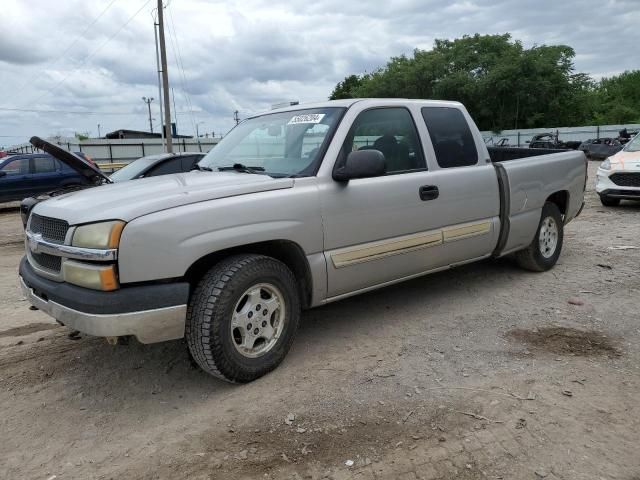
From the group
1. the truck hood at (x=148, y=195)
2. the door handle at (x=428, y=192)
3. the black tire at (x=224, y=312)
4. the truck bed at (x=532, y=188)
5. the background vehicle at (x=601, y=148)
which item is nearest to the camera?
the truck hood at (x=148, y=195)

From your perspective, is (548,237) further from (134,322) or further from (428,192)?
(134,322)

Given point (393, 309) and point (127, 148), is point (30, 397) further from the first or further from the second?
point (127, 148)

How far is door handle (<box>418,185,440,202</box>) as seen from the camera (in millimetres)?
4402

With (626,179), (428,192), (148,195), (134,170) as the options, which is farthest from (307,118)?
(626,179)

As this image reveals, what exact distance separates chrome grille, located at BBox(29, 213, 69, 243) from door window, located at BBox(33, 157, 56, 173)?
40.8ft

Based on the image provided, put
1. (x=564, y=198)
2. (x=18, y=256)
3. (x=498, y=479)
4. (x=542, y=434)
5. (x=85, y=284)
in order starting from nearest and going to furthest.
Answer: (x=498, y=479), (x=542, y=434), (x=85, y=284), (x=564, y=198), (x=18, y=256)

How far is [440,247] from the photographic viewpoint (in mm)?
4617

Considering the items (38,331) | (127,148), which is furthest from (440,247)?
(127,148)

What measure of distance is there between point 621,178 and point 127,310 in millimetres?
10521

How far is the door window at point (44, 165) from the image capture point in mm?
14531

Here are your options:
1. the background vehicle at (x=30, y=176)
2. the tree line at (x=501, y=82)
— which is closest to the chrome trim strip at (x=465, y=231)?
the background vehicle at (x=30, y=176)

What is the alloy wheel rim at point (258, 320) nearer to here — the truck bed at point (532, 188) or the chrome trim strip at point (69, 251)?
the chrome trim strip at point (69, 251)

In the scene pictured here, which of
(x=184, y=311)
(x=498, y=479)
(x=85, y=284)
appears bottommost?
(x=498, y=479)

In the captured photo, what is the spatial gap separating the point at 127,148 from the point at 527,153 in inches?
1291
